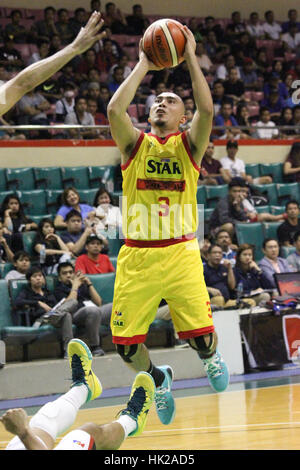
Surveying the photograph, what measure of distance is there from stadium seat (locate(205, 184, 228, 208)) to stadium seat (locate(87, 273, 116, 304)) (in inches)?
114

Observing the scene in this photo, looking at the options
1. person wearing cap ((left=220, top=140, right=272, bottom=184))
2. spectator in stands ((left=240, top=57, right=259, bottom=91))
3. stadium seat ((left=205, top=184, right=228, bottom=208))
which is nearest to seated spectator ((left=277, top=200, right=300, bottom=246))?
stadium seat ((left=205, top=184, right=228, bottom=208))

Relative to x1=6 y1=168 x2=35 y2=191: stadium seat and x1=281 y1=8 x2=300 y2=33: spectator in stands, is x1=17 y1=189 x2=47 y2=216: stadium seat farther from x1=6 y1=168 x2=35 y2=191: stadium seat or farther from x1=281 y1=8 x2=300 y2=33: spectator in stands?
x1=281 y1=8 x2=300 y2=33: spectator in stands

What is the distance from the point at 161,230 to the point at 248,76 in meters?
11.2

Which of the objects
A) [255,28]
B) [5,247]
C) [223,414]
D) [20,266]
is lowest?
[223,414]

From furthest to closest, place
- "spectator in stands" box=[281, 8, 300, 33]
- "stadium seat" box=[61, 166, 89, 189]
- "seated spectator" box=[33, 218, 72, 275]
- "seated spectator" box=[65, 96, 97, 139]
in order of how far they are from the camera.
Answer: "spectator in stands" box=[281, 8, 300, 33] → "seated spectator" box=[65, 96, 97, 139] → "stadium seat" box=[61, 166, 89, 189] → "seated spectator" box=[33, 218, 72, 275]

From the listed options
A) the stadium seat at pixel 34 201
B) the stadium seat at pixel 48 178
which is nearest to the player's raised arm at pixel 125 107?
the stadium seat at pixel 34 201

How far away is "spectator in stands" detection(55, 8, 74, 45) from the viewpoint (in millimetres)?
14442

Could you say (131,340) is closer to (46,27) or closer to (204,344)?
(204,344)

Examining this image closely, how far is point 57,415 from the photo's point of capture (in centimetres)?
461

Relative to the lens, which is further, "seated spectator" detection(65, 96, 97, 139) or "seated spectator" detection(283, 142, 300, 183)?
"seated spectator" detection(283, 142, 300, 183)

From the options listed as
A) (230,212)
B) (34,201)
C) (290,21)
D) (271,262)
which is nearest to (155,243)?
(271,262)

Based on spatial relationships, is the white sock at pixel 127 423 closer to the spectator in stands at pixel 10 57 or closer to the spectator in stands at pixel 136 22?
the spectator in stands at pixel 10 57
